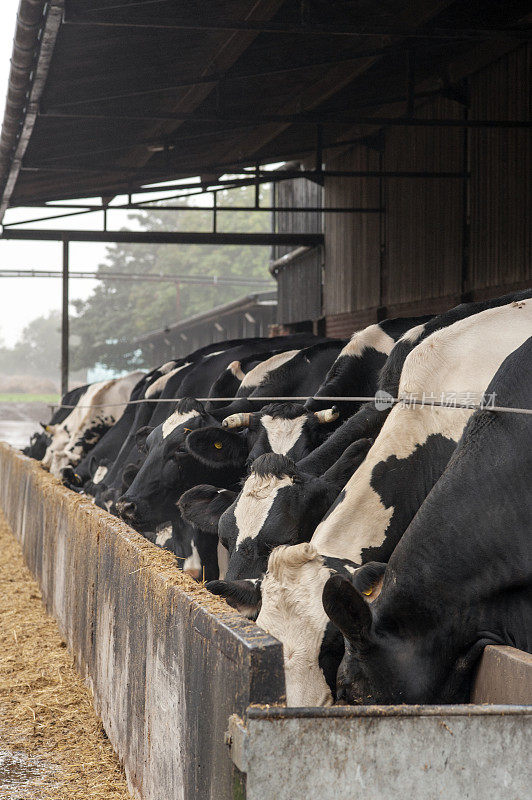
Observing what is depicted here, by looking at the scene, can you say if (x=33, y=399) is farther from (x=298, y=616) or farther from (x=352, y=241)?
(x=298, y=616)

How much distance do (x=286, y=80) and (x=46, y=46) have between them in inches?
155

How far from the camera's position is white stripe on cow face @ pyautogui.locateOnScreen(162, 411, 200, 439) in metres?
7.11

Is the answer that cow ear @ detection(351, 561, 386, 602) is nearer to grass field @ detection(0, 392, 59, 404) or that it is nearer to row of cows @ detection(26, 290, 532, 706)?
row of cows @ detection(26, 290, 532, 706)

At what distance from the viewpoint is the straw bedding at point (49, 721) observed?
3.66m

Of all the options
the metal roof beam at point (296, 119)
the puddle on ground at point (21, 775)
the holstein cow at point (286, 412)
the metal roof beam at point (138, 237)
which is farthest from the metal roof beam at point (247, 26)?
the metal roof beam at point (138, 237)

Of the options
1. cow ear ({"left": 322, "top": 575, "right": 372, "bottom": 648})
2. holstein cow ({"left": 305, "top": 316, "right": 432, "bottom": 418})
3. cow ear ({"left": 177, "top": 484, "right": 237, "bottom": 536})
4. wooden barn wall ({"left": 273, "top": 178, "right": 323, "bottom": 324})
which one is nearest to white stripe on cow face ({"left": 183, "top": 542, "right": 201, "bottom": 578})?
cow ear ({"left": 177, "top": 484, "right": 237, "bottom": 536})

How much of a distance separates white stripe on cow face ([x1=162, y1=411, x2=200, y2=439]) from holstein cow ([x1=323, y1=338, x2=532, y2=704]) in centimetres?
392

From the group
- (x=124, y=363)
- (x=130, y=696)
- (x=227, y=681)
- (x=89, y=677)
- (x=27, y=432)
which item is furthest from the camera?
(x=124, y=363)

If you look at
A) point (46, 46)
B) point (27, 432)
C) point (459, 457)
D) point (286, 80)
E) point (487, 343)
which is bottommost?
point (27, 432)

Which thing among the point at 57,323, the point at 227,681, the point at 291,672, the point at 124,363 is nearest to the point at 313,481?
the point at 291,672

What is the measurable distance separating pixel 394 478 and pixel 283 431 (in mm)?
1829

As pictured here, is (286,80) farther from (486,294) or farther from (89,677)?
(89,677)

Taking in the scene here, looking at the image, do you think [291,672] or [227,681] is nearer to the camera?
[227,681]

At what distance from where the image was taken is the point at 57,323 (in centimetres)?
12025
